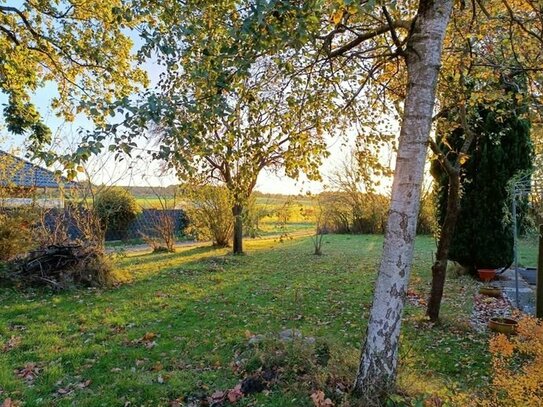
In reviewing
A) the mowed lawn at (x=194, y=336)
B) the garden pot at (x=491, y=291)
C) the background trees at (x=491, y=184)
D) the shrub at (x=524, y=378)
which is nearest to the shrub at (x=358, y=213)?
the background trees at (x=491, y=184)

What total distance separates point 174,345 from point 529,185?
6.54 metres

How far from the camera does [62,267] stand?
8.55m

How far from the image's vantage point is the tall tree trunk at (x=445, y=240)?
18.6 ft

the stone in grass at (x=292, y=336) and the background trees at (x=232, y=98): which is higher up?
the background trees at (x=232, y=98)

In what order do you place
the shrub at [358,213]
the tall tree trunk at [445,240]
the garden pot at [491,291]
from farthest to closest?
the shrub at [358,213], the garden pot at [491,291], the tall tree trunk at [445,240]

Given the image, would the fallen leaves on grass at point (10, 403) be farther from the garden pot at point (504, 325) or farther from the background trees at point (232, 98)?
the garden pot at point (504, 325)

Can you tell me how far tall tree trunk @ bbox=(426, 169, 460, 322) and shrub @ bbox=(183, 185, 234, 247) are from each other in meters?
9.79

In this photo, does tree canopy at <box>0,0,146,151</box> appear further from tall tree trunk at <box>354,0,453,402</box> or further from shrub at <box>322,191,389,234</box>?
shrub at <box>322,191,389,234</box>

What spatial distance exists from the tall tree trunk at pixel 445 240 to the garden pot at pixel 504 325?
0.71 m

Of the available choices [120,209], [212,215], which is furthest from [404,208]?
[120,209]

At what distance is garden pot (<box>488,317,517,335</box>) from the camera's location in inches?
211

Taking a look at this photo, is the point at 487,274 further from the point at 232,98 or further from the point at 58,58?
the point at 58,58

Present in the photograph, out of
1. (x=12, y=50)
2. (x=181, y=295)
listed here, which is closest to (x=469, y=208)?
(x=181, y=295)

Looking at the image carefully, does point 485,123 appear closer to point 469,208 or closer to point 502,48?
point 469,208
